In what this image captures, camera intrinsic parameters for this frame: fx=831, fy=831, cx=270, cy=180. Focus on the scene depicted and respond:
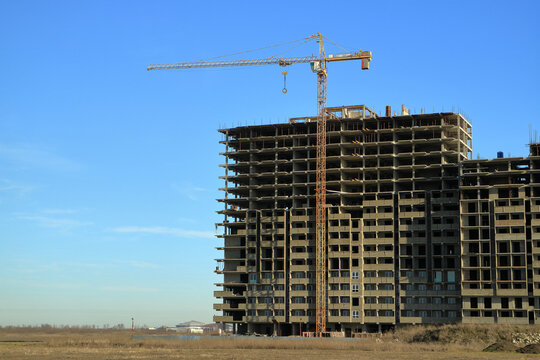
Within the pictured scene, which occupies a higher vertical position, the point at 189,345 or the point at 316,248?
the point at 316,248

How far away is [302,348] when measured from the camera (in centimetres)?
14650

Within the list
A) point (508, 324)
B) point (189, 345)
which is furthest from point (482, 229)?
point (189, 345)

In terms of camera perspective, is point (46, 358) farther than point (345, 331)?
No

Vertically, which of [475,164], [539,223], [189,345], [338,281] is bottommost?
[189,345]

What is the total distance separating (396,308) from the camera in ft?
623

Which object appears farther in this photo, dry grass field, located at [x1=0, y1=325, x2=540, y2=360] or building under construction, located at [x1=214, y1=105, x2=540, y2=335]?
building under construction, located at [x1=214, y1=105, x2=540, y2=335]

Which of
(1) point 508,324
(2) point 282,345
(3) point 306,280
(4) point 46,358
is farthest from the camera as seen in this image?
(3) point 306,280

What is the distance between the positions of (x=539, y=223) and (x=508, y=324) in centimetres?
2289

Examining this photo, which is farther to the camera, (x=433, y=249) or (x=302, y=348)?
(x=433, y=249)

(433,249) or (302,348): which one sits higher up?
(433,249)

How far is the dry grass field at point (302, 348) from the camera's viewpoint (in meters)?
120

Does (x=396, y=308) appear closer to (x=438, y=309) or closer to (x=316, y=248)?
(x=438, y=309)

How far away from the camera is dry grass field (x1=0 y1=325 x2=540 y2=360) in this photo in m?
120

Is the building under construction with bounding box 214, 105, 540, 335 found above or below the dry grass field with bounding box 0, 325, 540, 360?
above
